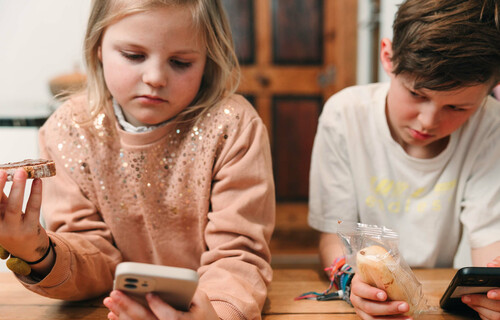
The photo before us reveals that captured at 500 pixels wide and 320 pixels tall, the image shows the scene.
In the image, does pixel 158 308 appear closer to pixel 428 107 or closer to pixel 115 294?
pixel 115 294

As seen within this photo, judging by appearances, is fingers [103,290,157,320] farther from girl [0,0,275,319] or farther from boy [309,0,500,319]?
boy [309,0,500,319]

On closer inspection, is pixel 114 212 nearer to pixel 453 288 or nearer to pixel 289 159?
pixel 453 288

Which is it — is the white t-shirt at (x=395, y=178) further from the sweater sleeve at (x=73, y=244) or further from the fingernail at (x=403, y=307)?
the sweater sleeve at (x=73, y=244)

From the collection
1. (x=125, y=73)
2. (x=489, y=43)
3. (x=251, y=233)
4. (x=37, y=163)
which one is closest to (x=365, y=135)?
(x=489, y=43)

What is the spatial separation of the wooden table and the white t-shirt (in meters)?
0.16

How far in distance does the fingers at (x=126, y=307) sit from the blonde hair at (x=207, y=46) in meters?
0.42

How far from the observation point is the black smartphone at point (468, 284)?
0.72 metres

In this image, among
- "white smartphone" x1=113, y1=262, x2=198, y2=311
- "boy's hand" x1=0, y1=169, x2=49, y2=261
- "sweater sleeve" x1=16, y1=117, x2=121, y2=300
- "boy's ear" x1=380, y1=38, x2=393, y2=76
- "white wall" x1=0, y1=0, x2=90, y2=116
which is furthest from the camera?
"white wall" x1=0, y1=0, x2=90, y2=116

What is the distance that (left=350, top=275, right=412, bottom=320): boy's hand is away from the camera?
28.8 inches

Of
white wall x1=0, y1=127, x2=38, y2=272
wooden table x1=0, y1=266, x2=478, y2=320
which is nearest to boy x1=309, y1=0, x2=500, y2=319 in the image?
wooden table x1=0, y1=266, x2=478, y2=320

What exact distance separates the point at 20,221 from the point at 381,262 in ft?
1.86

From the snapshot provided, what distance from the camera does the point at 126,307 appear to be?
2.05ft

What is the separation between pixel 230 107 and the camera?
3.10ft

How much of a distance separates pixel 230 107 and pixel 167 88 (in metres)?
0.14
